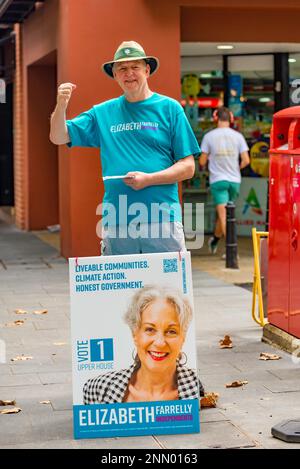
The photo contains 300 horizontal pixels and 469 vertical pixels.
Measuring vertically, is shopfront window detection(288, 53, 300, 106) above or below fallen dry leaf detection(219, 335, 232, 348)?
above

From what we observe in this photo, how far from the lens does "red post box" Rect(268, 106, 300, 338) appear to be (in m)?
7.42

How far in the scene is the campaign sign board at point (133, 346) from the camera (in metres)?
5.45

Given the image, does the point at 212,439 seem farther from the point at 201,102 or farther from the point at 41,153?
the point at 41,153

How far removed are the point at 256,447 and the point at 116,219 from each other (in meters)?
1.60

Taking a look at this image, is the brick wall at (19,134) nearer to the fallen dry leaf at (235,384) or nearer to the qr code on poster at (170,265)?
the fallen dry leaf at (235,384)

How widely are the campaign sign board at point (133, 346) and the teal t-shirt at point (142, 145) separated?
582 mm

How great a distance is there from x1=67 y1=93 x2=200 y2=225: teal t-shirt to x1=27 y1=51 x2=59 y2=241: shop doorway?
11.5m

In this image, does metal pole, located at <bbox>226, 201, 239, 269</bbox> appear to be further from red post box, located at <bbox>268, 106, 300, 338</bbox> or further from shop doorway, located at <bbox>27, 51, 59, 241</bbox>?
shop doorway, located at <bbox>27, 51, 59, 241</bbox>

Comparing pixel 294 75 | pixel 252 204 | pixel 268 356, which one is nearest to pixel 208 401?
pixel 268 356

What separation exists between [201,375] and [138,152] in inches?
70.2

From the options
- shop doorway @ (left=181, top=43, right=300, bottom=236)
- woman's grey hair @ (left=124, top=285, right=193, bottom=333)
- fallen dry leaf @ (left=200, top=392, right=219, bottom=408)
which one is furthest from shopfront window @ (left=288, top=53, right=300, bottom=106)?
woman's grey hair @ (left=124, top=285, right=193, bottom=333)

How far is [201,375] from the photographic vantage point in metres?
6.96

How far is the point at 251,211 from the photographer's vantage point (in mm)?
16422

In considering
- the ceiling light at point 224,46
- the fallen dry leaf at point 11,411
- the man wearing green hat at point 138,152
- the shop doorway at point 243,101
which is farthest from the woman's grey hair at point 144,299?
the shop doorway at point 243,101
